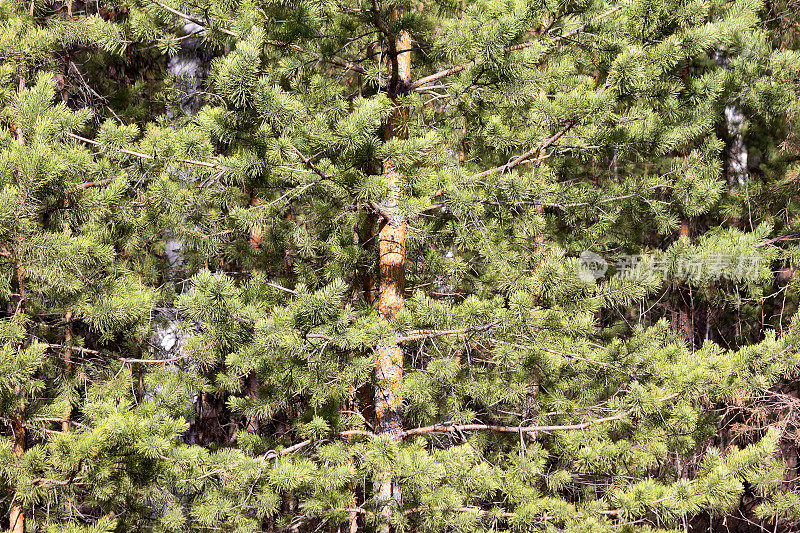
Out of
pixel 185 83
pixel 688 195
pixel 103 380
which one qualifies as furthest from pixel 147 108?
pixel 688 195

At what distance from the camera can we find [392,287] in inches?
159

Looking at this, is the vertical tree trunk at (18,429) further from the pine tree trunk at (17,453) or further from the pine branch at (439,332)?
the pine branch at (439,332)

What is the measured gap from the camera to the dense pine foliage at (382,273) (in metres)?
3.36

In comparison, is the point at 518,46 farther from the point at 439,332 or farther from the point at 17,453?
the point at 17,453

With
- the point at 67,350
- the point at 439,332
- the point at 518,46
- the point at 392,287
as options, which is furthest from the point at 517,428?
the point at 67,350

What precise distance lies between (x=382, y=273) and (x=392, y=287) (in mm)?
117

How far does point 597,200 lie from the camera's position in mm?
4117

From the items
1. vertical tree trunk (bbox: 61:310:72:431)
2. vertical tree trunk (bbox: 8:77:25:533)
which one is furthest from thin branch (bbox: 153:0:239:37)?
vertical tree trunk (bbox: 61:310:72:431)

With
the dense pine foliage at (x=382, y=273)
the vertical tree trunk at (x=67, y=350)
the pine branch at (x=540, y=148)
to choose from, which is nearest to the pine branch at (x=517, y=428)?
the dense pine foliage at (x=382, y=273)

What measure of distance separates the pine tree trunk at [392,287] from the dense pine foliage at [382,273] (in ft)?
0.06

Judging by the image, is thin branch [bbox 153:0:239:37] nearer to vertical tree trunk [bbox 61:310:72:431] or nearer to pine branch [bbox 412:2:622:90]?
pine branch [bbox 412:2:622:90]

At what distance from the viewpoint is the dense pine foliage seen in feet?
11.0

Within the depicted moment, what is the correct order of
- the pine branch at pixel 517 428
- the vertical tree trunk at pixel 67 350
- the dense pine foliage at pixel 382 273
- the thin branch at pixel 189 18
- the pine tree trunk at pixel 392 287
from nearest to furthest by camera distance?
the dense pine foliage at pixel 382 273, the thin branch at pixel 189 18, the pine tree trunk at pixel 392 287, the pine branch at pixel 517 428, the vertical tree trunk at pixel 67 350

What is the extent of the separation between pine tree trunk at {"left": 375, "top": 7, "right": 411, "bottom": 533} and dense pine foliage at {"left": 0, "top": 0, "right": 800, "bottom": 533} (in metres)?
0.02
